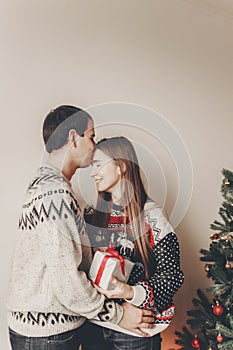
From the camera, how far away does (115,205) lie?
82.7 inches

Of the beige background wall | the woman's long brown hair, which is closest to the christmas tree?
the woman's long brown hair

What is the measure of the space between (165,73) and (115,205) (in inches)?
37.7

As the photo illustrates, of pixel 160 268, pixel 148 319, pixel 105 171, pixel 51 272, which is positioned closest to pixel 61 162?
pixel 105 171

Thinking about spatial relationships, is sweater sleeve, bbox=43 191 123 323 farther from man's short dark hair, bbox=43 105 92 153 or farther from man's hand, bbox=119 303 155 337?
man's short dark hair, bbox=43 105 92 153

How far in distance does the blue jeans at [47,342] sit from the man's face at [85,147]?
67 cm

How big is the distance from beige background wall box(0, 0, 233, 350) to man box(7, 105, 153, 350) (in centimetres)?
33

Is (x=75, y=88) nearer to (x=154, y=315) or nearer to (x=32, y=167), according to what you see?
(x=32, y=167)

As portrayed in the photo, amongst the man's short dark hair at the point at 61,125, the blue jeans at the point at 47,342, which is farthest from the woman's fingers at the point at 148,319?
the man's short dark hair at the point at 61,125

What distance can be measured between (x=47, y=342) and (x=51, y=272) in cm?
25

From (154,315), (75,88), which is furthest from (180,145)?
(154,315)

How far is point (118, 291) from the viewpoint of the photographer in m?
1.85

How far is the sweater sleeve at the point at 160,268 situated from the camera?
1925 mm

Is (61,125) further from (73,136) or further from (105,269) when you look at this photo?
(105,269)

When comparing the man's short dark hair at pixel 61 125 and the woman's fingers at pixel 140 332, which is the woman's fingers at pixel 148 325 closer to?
the woman's fingers at pixel 140 332
